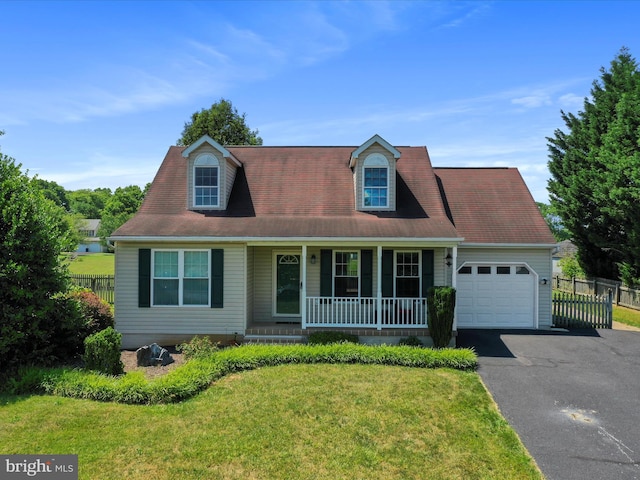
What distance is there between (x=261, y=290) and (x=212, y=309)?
188 cm

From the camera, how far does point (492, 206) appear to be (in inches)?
580

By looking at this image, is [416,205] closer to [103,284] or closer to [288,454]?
[288,454]

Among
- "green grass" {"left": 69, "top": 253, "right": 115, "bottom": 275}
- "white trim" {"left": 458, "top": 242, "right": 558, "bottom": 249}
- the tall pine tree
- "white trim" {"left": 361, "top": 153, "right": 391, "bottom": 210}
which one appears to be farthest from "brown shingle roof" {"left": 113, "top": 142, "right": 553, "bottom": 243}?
"green grass" {"left": 69, "top": 253, "right": 115, "bottom": 275}

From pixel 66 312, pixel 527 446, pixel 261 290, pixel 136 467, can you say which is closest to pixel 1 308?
pixel 66 312

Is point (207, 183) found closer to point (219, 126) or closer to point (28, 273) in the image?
point (28, 273)

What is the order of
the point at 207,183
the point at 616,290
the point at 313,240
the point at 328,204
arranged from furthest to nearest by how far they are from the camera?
1. the point at 616,290
2. the point at 328,204
3. the point at 207,183
4. the point at 313,240

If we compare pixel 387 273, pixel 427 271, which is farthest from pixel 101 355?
pixel 427 271

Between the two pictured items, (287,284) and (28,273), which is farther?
(287,284)

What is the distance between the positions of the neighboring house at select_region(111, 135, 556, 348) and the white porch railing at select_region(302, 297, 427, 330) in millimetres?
62

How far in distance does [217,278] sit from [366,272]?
4.51 m

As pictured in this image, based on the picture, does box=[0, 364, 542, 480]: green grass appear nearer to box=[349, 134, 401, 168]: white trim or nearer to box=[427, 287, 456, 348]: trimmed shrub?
box=[427, 287, 456, 348]: trimmed shrub

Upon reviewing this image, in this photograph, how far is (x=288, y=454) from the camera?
5.45m

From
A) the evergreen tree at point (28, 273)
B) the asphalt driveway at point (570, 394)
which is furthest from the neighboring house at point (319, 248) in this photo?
the evergreen tree at point (28, 273)

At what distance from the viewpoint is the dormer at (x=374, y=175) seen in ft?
43.4
